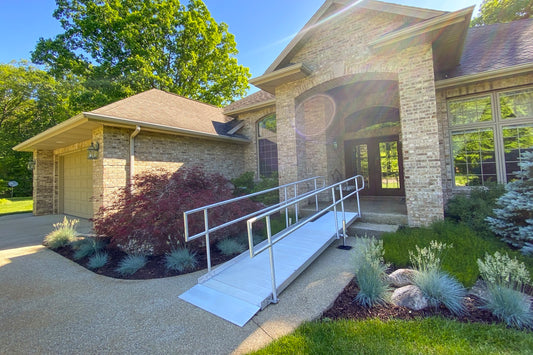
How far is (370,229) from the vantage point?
208 inches

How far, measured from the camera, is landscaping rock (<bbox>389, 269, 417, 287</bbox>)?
10.6ft

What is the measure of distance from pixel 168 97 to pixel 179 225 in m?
7.71

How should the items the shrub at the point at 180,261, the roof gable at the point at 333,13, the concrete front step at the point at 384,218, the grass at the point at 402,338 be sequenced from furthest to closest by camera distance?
the concrete front step at the point at 384,218 < the roof gable at the point at 333,13 < the shrub at the point at 180,261 < the grass at the point at 402,338

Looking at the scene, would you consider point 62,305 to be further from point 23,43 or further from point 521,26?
point 23,43

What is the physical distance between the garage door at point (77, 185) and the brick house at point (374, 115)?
91 millimetres

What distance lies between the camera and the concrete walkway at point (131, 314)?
2.34m

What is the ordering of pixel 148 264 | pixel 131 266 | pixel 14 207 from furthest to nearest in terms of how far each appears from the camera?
pixel 14 207 → pixel 148 264 → pixel 131 266

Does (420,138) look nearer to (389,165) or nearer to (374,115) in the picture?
(389,165)

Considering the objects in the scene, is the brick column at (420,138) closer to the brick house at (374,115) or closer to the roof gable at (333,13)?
the brick house at (374,115)

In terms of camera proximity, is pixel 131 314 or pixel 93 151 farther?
pixel 93 151

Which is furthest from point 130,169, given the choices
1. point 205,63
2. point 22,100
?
point 22,100

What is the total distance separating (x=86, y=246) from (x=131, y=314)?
10.6 feet

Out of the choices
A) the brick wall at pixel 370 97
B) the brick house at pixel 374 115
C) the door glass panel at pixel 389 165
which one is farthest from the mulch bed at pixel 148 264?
the door glass panel at pixel 389 165

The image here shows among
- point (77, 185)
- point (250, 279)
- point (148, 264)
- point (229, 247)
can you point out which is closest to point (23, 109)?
point (77, 185)
